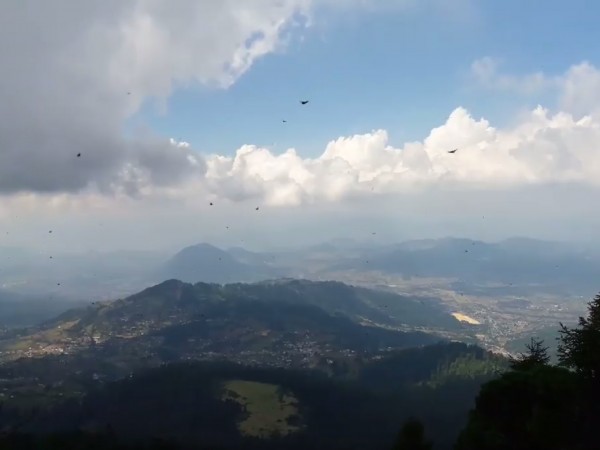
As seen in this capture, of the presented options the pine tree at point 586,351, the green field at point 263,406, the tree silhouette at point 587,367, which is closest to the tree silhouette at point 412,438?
the tree silhouette at point 587,367

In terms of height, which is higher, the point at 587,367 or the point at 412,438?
the point at 587,367

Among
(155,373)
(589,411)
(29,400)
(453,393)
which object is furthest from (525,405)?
(29,400)

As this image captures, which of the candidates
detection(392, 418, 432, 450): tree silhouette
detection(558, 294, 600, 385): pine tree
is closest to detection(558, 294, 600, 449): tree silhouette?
detection(558, 294, 600, 385): pine tree

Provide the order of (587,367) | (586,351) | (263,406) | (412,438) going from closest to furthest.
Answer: (412,438) < (586,351) < (587,367) < (263,406)

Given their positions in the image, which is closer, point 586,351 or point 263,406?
point 586,351

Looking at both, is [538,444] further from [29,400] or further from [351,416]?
[29,400]

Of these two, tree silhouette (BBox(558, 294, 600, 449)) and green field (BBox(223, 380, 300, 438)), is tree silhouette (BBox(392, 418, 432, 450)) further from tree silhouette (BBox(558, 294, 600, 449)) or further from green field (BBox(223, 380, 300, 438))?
green field (BBox(223, 380, 300, 438))

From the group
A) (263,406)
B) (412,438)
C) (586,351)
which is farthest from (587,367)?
(263,406)

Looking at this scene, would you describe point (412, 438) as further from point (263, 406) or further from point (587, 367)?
point (263, 406)

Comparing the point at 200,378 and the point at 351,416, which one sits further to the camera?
the point at 200,378
